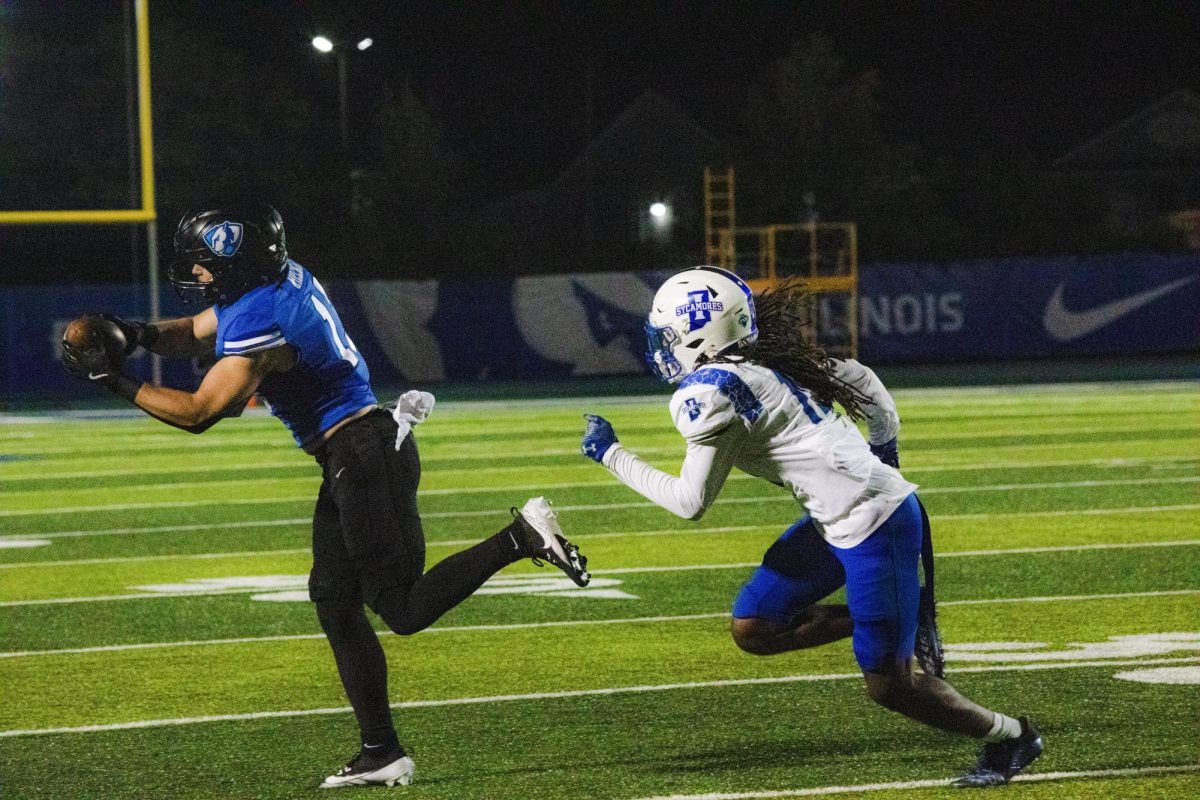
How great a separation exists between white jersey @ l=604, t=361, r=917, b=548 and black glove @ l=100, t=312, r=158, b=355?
140cm

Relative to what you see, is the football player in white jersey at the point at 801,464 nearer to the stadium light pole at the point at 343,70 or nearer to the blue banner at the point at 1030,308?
the stadium light pole at the point at 343,70

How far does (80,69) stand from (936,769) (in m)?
14.1

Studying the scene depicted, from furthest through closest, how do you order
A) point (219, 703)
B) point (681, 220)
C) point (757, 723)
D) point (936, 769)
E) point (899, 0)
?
point (899, 0), point (681, 220), point (219, 703), point (757, 723), point (936, 769)

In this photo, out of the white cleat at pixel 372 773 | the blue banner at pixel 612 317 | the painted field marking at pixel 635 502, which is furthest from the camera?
the blue banner at pixel 612 317

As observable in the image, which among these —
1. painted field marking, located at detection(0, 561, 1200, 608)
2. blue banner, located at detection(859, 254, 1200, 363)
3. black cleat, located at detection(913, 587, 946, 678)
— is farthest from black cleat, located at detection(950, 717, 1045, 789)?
blue banner, located at detection(859, 254, 1200, 363)

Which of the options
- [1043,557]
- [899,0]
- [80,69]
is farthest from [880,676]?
[899,0]

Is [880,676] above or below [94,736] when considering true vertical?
above

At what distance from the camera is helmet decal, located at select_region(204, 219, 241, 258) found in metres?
5.28

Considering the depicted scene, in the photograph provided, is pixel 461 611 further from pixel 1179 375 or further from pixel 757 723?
pixel 1179 375

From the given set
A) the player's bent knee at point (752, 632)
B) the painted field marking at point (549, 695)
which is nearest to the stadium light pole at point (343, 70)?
the painted field marking at point (549, 695)

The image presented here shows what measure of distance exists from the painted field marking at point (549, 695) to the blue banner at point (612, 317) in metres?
19.4

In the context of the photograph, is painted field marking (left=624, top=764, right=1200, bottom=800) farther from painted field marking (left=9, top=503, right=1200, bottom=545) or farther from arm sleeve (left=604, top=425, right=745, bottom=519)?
painted field marking (left=9, top=503, right=1200, bottom=545)

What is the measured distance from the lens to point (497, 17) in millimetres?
69062

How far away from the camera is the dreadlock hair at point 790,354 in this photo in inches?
201
